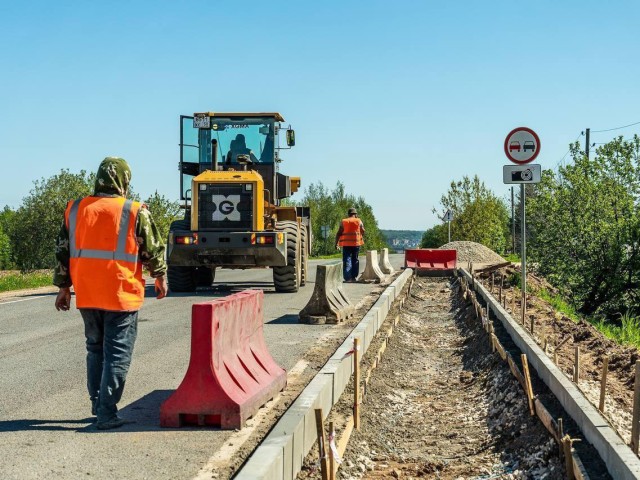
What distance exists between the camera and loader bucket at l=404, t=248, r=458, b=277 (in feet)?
82.8

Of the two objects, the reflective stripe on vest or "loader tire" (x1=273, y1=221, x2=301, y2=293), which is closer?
the reflective stripe on vest

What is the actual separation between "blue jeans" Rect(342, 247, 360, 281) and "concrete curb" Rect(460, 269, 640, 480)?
41.4ft

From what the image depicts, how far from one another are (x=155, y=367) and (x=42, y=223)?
4795 cm

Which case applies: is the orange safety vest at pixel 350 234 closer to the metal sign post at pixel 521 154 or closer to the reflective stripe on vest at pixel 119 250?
the metal sign post at pixel 521 154

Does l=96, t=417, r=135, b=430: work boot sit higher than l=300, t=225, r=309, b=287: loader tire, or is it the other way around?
l=300, t=225, r=309, b=287: loader tire

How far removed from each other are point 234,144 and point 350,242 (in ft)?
13.7

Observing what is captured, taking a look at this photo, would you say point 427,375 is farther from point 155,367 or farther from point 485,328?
point 155,367

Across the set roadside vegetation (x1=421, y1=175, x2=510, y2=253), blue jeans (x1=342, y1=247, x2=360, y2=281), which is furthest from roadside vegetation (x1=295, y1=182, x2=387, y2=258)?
blue jeans (x1=342, y1=247, x2=360, y2=281)


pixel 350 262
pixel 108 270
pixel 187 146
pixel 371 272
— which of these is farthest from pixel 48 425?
pixel 350 262

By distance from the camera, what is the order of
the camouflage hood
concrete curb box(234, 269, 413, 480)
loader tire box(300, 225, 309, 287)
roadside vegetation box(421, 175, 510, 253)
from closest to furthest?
concrete curb box(234, 269, 413, 480) → the camouflage hood → loader tire box(300, 225, 309, 287) → roadside vegetation box(421, 175, 510, 253)

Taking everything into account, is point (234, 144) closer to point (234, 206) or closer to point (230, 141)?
point (230, 141)

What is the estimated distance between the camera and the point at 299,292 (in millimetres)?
18031

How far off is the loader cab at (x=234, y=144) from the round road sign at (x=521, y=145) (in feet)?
20.0

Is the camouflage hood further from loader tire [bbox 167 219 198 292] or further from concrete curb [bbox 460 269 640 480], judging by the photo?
loader tire [bbox 167 219 198 292]
